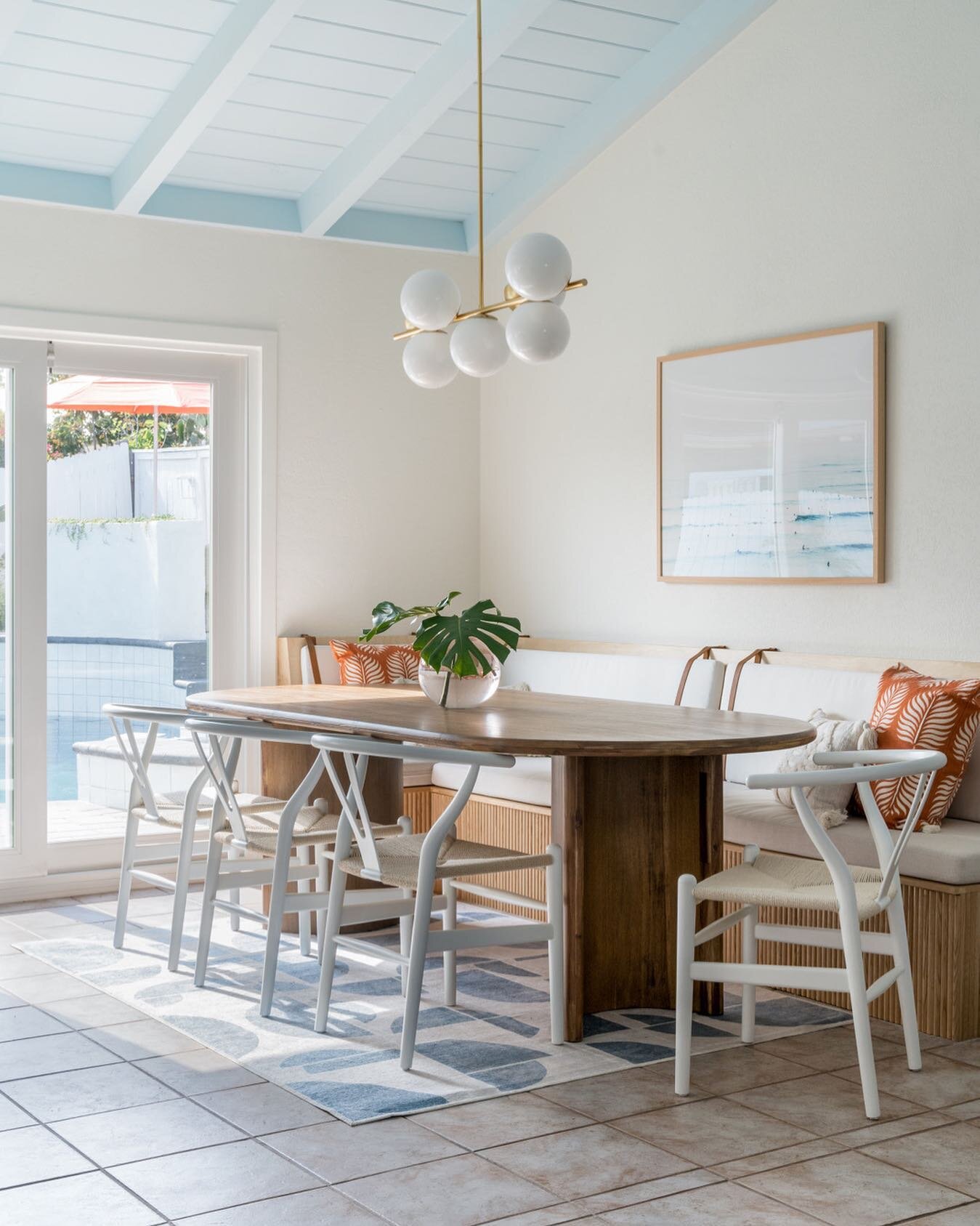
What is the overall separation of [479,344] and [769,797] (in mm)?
1550

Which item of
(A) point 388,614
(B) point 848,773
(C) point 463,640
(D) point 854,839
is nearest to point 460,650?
(C) point 463,640

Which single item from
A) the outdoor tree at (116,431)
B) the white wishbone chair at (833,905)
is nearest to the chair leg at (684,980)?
the white wishbone chair at (833,905)

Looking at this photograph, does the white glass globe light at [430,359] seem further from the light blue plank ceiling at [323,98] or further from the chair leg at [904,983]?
the chair leg at [904,983]

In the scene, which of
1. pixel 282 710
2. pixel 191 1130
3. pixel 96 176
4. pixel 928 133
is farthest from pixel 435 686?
pixel 96 176

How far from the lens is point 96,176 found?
526 cm

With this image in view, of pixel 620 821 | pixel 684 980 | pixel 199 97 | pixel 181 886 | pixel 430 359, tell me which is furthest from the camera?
pixel 199 97

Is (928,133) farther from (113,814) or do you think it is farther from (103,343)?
(113,814)

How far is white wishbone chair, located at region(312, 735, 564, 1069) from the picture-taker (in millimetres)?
3096

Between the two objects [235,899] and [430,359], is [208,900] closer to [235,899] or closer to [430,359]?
[235,899]

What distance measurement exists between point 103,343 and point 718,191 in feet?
7.69

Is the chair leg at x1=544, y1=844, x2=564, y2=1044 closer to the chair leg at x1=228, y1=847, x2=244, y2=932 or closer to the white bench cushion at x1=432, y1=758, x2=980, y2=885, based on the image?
the white bench cushion at x1=432, y1=758, x2=980, y2=885

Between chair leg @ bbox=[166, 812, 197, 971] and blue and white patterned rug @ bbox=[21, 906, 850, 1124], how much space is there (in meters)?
0.05

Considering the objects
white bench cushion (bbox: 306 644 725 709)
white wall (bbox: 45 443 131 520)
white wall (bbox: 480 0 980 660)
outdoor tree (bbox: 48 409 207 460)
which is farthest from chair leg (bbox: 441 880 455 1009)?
outdoor tree (bbox: 48 409 207 460)

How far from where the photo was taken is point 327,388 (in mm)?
5824
